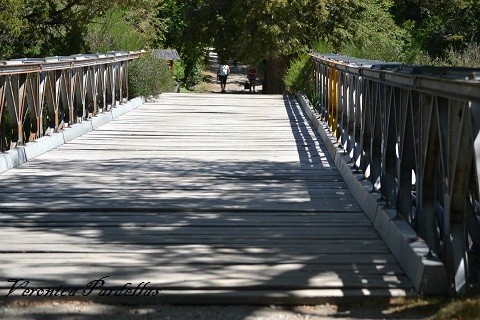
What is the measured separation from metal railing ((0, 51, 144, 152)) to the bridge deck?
501mm

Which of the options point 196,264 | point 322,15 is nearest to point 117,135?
point 196,264

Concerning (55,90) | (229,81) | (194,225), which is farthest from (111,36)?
(229,81)

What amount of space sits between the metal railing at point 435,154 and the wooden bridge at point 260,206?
1 cm

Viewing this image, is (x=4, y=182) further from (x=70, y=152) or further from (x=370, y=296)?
(x=370, y=296)

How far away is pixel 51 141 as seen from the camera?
1327 cm

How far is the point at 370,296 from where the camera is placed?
5.72m

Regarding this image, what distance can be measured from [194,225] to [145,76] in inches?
627

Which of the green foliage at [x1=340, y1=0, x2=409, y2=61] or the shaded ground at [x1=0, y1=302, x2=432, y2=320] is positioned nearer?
the shaded ground at [x1=0, y1=302, x2=432, y2=320]

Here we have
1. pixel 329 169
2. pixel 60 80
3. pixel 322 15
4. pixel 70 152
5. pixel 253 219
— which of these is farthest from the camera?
pixel 322 15

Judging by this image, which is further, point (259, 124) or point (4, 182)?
point (259, 124)

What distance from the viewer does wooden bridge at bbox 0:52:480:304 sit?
574cm

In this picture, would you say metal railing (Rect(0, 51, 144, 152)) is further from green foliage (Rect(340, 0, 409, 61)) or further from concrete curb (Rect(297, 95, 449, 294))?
green foliage (Rect(340, 0, 409, 61))

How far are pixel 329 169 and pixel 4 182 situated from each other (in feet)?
11.5

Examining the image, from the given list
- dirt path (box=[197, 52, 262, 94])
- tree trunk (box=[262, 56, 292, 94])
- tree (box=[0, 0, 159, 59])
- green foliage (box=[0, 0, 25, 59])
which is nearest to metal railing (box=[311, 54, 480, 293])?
green foliage (box=[0, 0, 25, 59])
